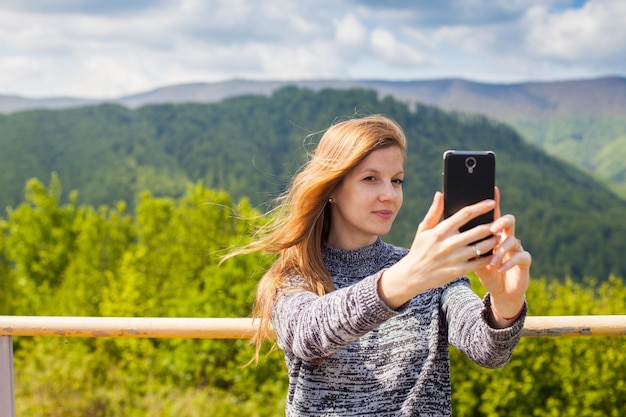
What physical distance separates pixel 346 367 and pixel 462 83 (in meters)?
99.1

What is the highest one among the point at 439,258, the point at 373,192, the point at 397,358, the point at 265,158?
the point at 265,158

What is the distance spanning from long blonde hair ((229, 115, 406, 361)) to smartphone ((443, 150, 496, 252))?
34 centimetres

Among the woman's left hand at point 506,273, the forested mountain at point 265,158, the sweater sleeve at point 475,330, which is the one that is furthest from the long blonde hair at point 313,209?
the forested mountain at point 265,158

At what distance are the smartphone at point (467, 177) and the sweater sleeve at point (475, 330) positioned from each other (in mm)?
237

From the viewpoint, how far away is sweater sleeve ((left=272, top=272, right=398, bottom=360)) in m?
1.13

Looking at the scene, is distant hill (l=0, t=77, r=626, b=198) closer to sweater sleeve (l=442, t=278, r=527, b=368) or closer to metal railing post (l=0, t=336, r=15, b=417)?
metal railing post (l=0, t=336, r=15, b=417)

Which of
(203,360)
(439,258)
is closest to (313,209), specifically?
(439,258)

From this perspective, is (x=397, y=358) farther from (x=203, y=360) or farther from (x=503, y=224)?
(x=203, y=360)

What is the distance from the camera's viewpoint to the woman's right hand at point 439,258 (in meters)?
1.05

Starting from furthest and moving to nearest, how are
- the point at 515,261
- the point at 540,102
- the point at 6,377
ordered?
the point at 540,102, the point at 6,377, the point at 515,261

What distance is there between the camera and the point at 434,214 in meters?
1.14

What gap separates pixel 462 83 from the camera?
96.9m

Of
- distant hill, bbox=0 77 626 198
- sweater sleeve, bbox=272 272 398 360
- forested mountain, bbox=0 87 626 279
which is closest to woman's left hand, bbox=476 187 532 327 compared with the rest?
sweater sleeve, bbox=272 272 398 360

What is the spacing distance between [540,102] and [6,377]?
100 meters
